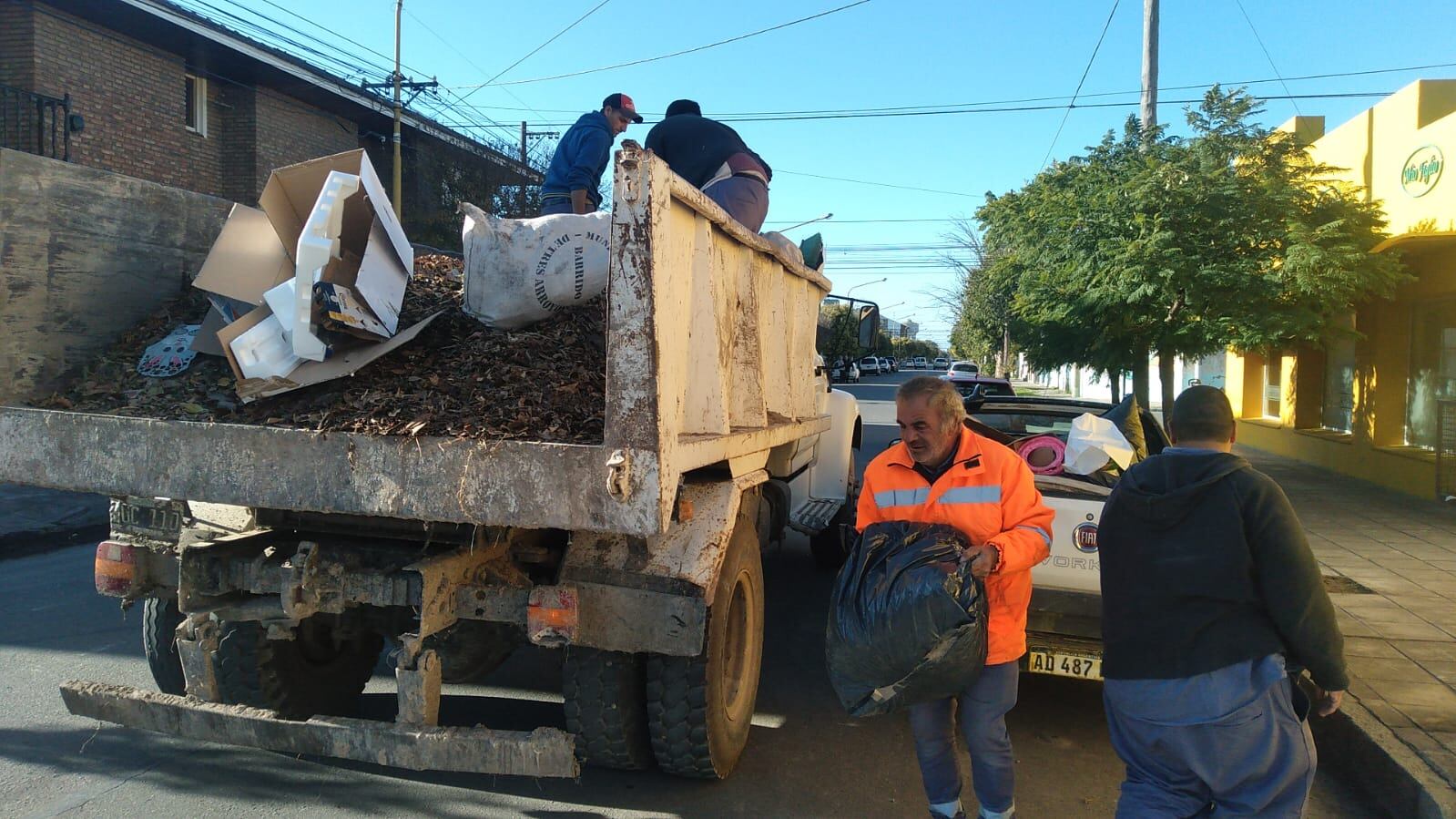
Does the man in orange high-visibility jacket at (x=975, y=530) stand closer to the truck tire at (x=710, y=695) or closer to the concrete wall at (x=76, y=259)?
the truck tire at (x=710, y=695)

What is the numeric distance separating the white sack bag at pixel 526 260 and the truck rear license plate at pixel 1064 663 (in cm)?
262

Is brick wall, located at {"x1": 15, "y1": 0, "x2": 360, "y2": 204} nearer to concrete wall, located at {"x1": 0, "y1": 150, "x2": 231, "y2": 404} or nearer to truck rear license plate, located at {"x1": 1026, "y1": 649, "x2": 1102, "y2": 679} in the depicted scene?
concrete wall, located at {"x1": 0, "y1": 150, "x2": 231, "y2": 404}

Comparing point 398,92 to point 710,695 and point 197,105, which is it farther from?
point 710,695

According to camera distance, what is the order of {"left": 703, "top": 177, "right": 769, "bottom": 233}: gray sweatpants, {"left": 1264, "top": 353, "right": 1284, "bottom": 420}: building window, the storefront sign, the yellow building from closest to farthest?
{"left": 703, "top": 177, "right": 769, "bottom": 233}: gray sweatpants
the storefront sign
the yellow building
{"left": 1264, "top": 353, "right": 1284, "bottom": 420}: building window

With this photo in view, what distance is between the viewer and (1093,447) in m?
4.57

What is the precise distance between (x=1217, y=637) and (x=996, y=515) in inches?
28.1

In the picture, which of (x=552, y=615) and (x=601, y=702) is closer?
(x=552, y=615)

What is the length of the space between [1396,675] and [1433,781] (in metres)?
1.53

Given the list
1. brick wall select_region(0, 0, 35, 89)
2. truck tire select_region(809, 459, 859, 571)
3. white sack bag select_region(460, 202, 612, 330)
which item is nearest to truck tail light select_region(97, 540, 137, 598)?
white sack bag select_region(460, 202, 612, 330)

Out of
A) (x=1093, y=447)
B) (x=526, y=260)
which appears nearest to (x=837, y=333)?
(x=1093, y=447)

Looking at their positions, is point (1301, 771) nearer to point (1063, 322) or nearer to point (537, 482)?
point (537, 482)

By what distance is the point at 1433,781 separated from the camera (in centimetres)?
355

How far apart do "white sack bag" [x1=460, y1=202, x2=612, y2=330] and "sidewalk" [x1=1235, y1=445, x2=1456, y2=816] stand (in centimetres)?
374

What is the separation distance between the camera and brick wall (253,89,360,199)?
1686 centimetres
